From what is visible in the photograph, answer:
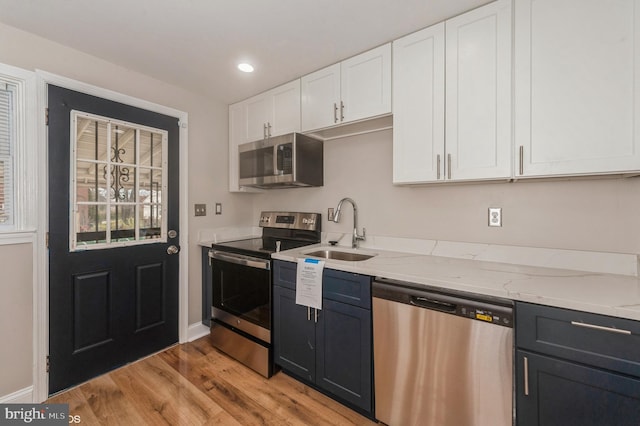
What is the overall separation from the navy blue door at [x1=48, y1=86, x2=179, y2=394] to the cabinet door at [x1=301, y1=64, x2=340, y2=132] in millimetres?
1233

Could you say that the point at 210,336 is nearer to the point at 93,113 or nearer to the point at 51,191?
the point at 51,191

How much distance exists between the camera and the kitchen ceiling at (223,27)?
150cm

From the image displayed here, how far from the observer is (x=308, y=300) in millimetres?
1782

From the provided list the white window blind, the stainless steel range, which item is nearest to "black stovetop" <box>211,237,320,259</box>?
the stainless steel range

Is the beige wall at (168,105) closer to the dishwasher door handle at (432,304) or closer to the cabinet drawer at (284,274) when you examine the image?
the cabinet drawer at (284,274)

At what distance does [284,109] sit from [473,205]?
168 centimetres

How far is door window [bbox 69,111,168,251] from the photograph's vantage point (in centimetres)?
193

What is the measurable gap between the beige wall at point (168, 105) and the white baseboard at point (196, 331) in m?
0.05

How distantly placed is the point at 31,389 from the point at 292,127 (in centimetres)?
250

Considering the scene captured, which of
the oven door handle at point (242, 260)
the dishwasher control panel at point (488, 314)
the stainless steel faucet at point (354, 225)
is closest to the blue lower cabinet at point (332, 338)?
the oven door handle at point (242, 260)

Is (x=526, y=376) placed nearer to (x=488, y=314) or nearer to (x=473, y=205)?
(x=488, y=314)

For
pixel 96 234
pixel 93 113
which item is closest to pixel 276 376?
pixel 96 234

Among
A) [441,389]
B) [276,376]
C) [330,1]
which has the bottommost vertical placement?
[276,376]

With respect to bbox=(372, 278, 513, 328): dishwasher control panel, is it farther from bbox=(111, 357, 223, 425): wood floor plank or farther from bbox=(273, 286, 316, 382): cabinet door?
bbox=(111, 357, 223, 425): wood floor plank
